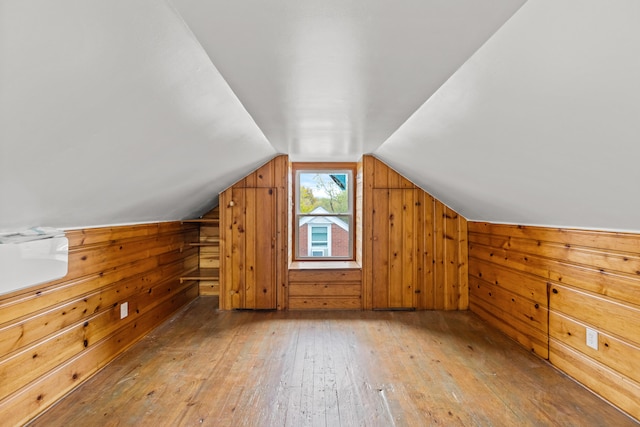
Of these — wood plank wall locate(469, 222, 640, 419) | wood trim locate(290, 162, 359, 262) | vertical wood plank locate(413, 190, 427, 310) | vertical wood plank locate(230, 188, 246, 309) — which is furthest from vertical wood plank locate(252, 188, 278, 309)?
wood plank wall locate(469, 222, 640, 419)

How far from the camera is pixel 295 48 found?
1372 millimetres

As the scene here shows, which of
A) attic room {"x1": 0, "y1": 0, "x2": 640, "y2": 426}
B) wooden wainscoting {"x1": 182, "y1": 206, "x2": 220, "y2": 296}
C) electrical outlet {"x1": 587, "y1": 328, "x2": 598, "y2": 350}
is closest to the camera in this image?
attic room {"x1": 0, "y1": 0, "x2": 640, "y2": 426}

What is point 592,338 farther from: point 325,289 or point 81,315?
point 81,315

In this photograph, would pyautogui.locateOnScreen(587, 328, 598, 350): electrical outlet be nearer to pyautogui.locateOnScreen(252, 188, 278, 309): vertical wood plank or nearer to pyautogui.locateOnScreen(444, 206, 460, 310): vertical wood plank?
pyautogui.locateOnScreen(444, 206, 460, 310): vertical wood plank

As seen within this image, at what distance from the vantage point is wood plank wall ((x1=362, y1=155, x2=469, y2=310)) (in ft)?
13.1

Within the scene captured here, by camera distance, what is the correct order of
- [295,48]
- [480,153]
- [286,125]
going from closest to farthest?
[295,48]
[480,153]
[286,125]

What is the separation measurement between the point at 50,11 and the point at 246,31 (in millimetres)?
585

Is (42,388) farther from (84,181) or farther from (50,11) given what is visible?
(50,11)

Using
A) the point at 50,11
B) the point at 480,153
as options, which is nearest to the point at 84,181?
the point at 50,11

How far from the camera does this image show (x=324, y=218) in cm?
455

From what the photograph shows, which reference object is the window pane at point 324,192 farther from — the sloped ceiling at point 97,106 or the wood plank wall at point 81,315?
the sloped ceiling at point 97,106

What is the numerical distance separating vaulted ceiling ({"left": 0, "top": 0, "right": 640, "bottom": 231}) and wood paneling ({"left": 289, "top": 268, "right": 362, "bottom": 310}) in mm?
2006

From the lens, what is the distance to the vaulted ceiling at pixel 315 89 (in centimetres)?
104

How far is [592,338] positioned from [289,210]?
10.2 ft
